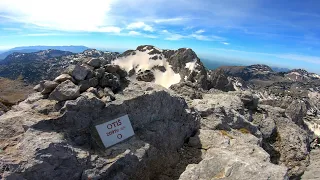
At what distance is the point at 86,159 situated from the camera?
14.0 metres

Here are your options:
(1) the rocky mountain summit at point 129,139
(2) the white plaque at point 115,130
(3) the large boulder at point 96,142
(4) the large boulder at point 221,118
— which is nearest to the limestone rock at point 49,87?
(1) the rocky mountain summit at point 129,139

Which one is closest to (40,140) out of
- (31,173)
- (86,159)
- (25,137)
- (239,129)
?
(25,137)

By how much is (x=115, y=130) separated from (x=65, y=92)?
3990mm

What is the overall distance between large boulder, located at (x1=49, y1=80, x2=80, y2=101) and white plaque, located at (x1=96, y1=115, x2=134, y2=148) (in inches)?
107

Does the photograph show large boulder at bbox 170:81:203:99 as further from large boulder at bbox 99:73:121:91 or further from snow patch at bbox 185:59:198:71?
snow patch at bbox 185:59:198:71

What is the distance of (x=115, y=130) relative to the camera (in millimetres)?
16406

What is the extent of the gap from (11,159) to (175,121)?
1180 centimetres

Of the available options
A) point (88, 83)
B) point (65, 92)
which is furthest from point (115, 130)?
point (88, 83)

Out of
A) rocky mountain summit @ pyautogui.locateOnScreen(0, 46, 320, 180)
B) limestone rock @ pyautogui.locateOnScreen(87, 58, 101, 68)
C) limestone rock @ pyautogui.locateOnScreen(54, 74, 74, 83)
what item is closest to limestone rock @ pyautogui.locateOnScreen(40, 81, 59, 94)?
rocky mountain summit @ pyautogui.locateOnScreen(0, 46, 320, 180)

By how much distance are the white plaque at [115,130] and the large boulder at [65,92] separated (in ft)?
8.90

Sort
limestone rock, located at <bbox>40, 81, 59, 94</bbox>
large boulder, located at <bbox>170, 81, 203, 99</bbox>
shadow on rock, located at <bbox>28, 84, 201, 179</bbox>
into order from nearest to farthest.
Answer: shadow on rock, located at <bbox>28, 84, 201, 179</bbox>
limestone rock, located at <bbox>40, 81, 59, 94</bbox>
large boulder, located at <bbox>170, 81, 203, 99</bbox>

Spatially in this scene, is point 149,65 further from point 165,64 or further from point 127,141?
point 127,141

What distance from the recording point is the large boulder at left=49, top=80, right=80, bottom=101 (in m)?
16.3

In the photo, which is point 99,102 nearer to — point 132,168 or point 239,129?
point 132,168
